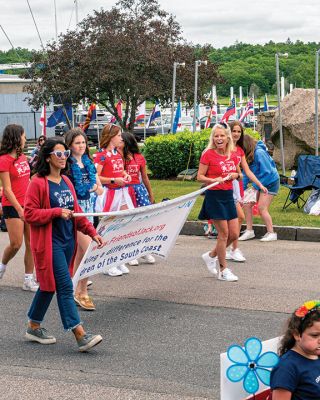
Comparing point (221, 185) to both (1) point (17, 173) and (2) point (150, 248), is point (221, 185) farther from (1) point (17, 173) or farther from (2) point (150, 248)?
(1) point (17, 173)

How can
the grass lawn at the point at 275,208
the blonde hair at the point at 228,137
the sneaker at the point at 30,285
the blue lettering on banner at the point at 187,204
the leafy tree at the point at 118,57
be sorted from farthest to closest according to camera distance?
the leafy tree at the point at 118,57 < the grass lawn at the point at 275,208 < the blonde hair at the point at 228,137 < the sneaker at the point at 30,285 < the blue lettering on banner at the point at 187,204

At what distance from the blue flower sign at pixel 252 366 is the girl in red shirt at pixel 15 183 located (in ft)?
16.2

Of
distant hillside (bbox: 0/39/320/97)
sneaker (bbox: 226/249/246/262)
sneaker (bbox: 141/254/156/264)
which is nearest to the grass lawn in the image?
sneaker (bbox: 226/249/246/262)

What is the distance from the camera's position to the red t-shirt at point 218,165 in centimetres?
941

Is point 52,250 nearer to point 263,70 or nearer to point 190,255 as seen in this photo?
point 190,255

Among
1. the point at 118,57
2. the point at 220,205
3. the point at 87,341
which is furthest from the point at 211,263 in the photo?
the point at 118,57

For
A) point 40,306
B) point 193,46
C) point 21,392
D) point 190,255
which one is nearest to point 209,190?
point 190,255

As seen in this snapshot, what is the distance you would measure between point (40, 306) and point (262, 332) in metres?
1.87

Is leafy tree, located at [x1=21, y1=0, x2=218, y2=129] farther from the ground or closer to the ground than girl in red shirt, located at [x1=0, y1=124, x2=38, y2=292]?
farther from the ground

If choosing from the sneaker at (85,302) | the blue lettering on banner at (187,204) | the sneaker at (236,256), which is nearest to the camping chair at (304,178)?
the sneaker at (236,256)

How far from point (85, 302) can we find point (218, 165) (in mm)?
2206

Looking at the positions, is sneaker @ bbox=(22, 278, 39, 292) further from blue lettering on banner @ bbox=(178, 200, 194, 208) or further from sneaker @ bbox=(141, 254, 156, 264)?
sneaker @ bbox=(141, 254, 156, 264)

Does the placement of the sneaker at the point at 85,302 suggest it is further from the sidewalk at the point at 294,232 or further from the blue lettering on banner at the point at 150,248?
the sidewalk at the point at 294,232

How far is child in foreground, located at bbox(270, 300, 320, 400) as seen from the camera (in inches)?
156
